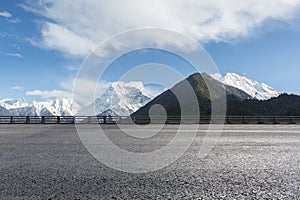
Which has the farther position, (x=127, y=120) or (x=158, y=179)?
(x=127, y=120)

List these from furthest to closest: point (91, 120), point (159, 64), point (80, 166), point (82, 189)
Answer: point (91, 120) → point (159, 64) → point (80, 166) → point (82, 189)

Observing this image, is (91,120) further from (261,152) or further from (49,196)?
(49,196)

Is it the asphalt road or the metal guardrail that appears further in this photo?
the metal guardrail

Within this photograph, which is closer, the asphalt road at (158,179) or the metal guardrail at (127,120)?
the asphalt road at (158,179)

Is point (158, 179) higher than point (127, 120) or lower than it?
lower

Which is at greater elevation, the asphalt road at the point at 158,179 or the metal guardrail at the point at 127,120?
the metal guardrail at the point at 127,120

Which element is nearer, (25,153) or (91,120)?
A: (25,153)

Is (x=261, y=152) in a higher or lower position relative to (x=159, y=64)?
lower

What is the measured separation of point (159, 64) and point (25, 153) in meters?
5.06

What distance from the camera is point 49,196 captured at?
199 inches

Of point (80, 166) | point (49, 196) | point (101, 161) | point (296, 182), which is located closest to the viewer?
point (49, 196)

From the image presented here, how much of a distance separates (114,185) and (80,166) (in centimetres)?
222

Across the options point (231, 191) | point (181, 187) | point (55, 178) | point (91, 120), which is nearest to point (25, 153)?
point (55, 178)

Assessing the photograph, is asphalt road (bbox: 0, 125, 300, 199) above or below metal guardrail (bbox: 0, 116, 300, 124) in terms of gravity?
below
